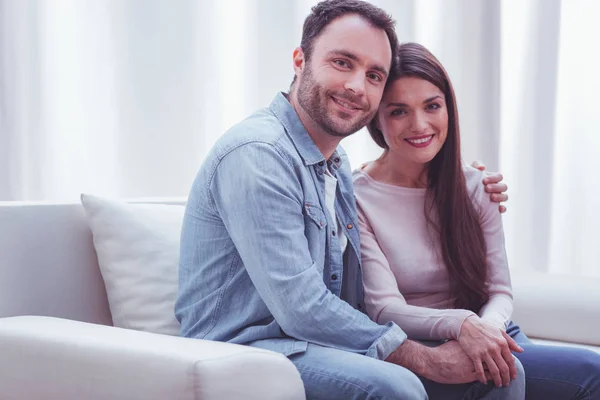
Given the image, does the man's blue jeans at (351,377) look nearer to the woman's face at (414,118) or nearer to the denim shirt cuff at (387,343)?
the denim shirt cuff at (387,343)

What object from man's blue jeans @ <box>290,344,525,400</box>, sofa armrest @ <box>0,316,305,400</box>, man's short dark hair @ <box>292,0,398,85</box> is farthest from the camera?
man's short dark hair @ <box>292,0,398,85</box>

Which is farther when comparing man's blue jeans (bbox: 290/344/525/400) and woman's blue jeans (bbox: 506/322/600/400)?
woman's blue jeans (bbox: 506/322/600/400)

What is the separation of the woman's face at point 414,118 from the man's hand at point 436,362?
1.58 feet

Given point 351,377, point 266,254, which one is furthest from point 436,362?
point 266,254

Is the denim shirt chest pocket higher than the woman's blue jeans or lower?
higher

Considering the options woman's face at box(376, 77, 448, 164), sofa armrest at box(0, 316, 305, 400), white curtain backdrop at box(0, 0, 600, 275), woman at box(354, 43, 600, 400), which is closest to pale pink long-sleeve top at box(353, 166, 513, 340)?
woman at box(354, 43, 600, 400)

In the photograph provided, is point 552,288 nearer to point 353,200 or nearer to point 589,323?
point 589,323

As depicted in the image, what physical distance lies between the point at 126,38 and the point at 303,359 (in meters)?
1.65

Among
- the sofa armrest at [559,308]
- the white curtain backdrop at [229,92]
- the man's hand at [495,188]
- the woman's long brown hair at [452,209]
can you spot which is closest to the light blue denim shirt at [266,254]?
the woman's long brown hair at [452,209]

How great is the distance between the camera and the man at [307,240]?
1.26m

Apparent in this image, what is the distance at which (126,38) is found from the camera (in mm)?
2572

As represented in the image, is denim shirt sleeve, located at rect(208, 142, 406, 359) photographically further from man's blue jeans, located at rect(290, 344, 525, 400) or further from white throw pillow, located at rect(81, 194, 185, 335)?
white throw pillow, located at rect(81, 194, 185, 335)

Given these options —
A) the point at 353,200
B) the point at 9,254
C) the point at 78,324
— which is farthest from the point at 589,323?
the point at 9,254

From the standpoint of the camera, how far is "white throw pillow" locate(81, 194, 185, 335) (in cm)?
154
